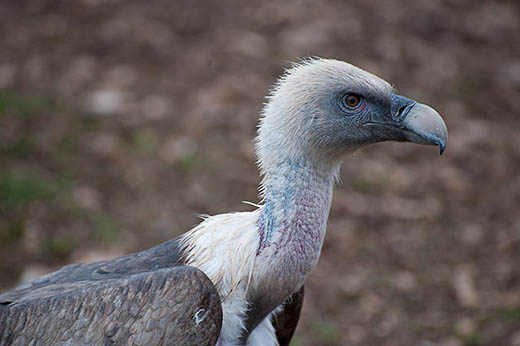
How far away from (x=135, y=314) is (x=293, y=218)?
92 centimetres

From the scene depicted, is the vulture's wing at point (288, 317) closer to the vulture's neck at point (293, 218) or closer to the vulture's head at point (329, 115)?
the vulture's neck at point (293, 218)

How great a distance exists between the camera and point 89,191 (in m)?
7.27

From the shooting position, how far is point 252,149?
25.8 feet

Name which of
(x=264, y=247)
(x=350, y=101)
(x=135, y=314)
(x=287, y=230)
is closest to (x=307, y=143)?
(x=350, y=101)

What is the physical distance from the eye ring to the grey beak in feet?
0.90

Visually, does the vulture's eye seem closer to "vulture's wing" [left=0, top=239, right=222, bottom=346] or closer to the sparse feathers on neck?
the sparse feathers on neck

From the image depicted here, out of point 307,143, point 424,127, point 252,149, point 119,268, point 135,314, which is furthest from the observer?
point 252,149

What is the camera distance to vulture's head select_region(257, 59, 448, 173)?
361 cm

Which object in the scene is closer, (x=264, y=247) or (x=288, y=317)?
(x=264, y=247)

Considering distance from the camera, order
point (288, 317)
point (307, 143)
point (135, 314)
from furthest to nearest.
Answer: point (288, 317)
point (307, 143)
point (135, 314)

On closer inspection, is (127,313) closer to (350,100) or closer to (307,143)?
(307,143)

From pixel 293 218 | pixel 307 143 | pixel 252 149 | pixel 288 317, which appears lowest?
pixel 252 149

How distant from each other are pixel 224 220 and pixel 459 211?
158 inches

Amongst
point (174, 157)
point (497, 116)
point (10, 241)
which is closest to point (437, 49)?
point (497, 116)
